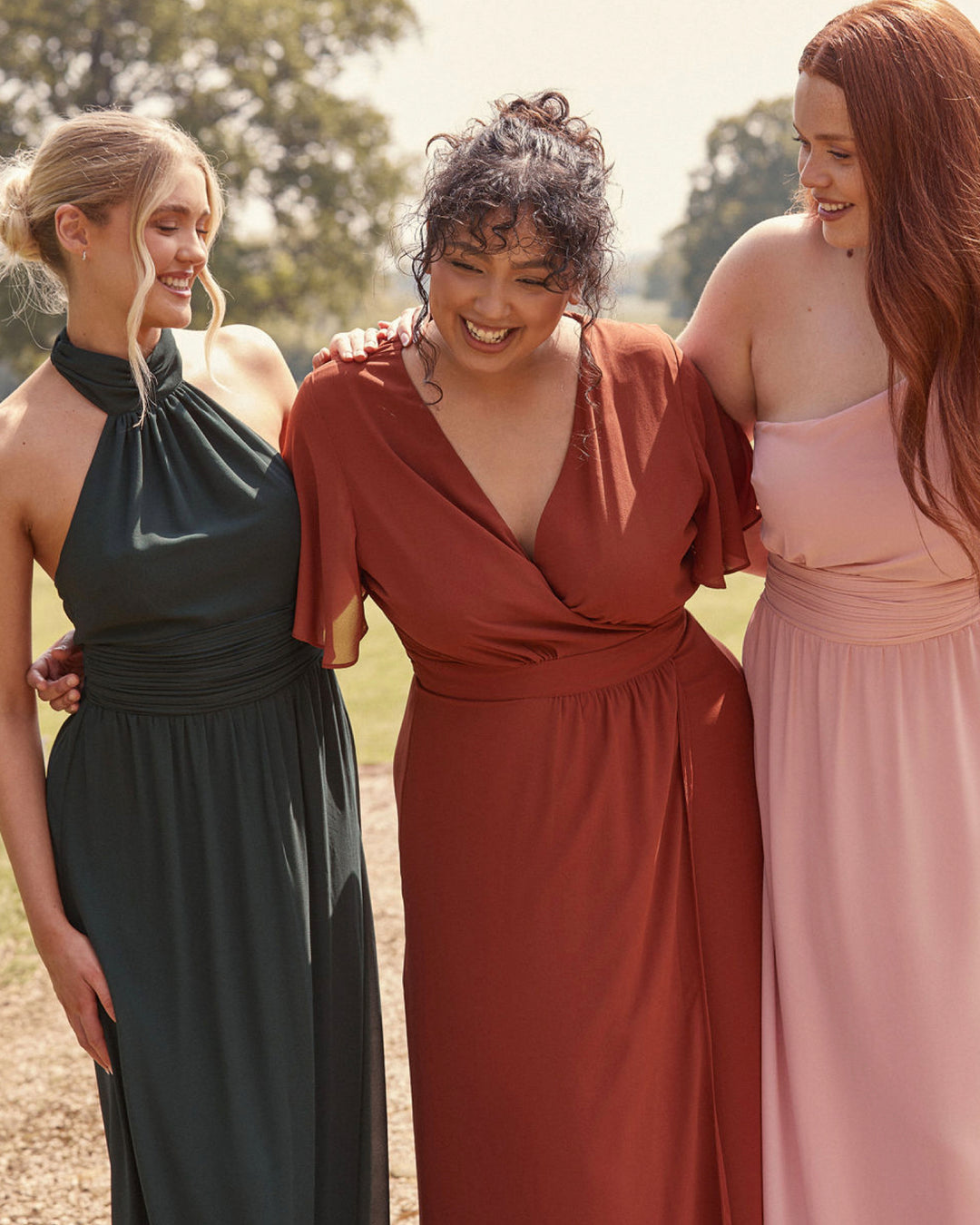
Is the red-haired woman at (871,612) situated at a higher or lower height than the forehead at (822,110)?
lower

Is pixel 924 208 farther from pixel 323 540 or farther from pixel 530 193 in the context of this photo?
pixel 323 540

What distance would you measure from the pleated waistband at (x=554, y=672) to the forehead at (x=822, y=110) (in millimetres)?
1002

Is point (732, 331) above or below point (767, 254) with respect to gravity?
below

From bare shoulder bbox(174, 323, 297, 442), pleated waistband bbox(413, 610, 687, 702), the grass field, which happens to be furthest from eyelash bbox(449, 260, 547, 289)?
the grass field

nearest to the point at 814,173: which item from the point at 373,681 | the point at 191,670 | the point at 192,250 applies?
the point at 192,250

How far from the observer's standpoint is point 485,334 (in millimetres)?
2570

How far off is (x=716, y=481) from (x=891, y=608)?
1.42ft

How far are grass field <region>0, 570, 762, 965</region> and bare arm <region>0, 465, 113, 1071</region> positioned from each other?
320 cm

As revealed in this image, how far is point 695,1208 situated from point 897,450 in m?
1.59

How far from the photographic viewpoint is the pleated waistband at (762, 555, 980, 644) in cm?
269

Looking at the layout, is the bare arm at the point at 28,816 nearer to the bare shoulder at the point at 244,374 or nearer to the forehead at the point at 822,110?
the bare shoulder at the point at 244,374

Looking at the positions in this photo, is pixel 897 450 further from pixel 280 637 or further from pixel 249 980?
pixel 249 980

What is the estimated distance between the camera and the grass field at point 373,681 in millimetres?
6156

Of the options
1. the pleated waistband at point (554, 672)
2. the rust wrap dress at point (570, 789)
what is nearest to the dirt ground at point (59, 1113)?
the rust wrap dress at point (570, 789)
